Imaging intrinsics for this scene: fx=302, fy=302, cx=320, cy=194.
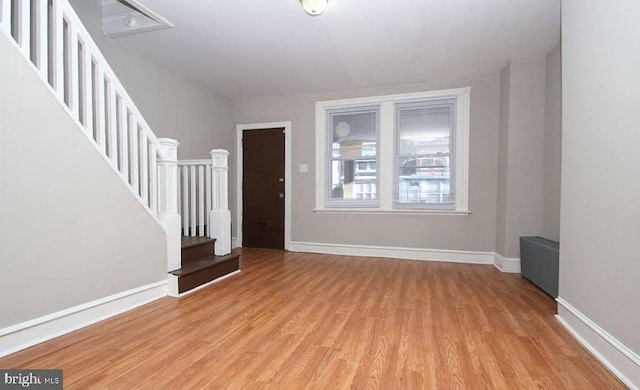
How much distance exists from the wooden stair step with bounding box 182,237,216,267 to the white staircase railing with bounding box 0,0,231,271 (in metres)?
0.24

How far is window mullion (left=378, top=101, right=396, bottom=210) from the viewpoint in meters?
4.42

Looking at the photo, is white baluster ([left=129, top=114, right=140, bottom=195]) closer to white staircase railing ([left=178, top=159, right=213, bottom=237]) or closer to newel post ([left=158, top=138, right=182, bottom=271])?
newel post ([left=158, top=138, right=182, bottom=271])

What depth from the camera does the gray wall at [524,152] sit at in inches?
138

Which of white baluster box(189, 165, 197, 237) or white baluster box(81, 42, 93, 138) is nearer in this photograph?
white baluster box(81, 42, 93, 138)

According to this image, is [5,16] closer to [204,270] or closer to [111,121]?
[111,121]

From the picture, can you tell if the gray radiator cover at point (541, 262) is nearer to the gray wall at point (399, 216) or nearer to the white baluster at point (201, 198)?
the gray wall at point (399, 216)

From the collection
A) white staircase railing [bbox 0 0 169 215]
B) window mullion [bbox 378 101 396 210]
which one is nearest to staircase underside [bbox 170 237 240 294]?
white staircase railing [bbox 0 0 169 215]

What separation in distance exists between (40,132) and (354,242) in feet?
12.2

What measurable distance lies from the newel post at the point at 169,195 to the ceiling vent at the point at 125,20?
1.14 m

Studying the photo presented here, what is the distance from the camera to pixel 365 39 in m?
3.09

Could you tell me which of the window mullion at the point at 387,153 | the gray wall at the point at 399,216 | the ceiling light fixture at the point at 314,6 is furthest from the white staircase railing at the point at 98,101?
the window mullion at the point at 387,153

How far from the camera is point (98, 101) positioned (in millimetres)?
2230

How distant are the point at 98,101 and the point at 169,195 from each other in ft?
3.04

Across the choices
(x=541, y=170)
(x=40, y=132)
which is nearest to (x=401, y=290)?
(x=541, y=170)
